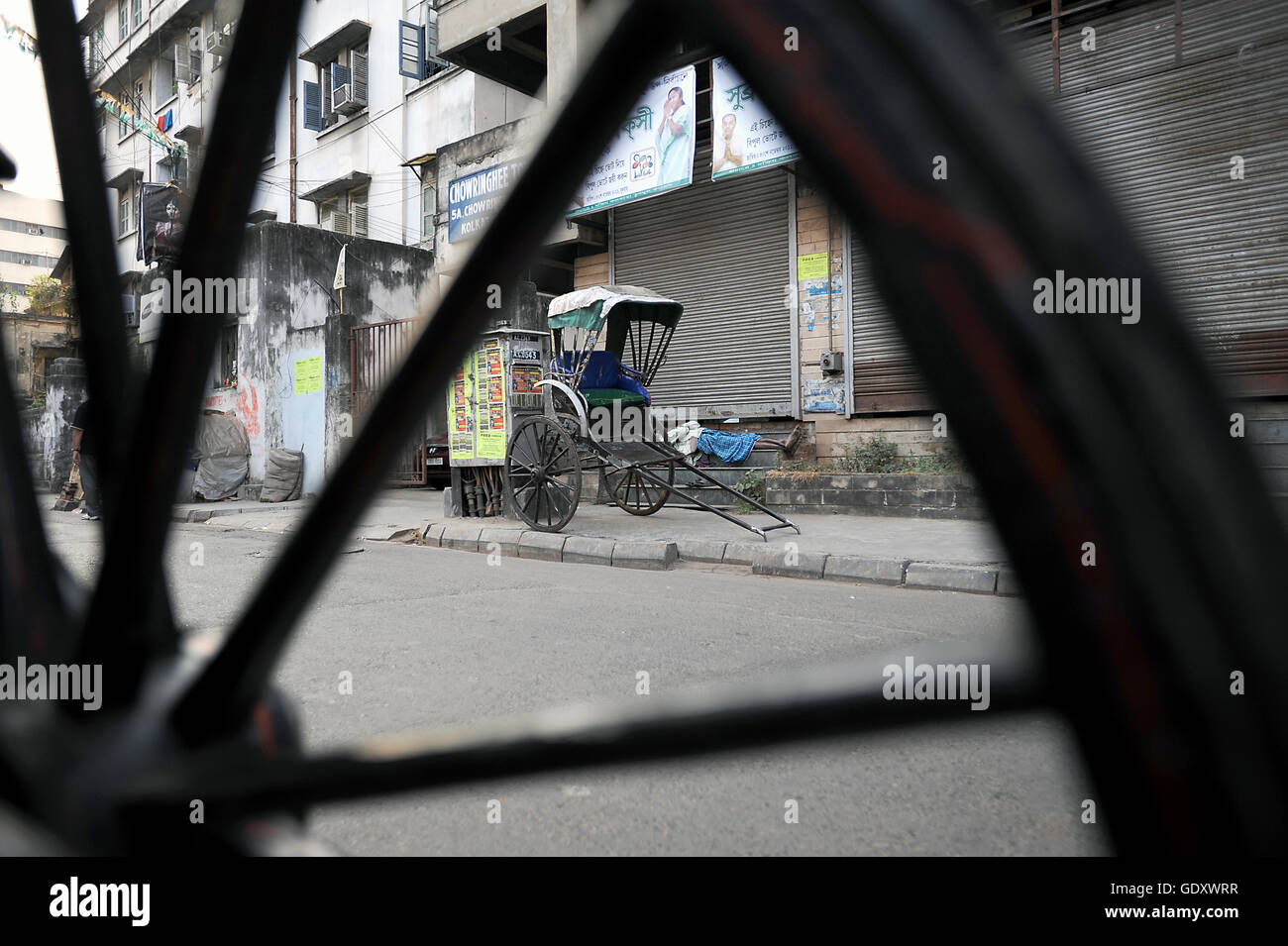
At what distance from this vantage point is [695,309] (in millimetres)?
10555

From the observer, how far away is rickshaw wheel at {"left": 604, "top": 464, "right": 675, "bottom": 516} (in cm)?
776

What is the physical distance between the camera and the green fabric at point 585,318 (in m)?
7.29

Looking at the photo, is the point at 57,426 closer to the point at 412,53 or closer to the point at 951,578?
the point at 412,53

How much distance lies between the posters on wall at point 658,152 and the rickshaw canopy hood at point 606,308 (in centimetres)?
253

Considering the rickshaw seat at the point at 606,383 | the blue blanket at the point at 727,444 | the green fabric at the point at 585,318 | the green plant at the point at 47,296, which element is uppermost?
the green fabric at the point at 585,318

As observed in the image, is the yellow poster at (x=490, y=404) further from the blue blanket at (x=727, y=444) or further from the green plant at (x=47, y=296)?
the green plant at (x=47, y=296)

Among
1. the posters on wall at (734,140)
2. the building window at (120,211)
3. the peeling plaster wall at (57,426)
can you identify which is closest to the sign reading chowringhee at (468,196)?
the posters on wall at (734,140)

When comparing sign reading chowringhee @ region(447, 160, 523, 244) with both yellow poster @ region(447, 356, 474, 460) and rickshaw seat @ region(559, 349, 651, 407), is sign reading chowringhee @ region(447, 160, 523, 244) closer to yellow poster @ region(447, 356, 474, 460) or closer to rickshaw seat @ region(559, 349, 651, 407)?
yellow poster @ region(447, 356, 474, 460)

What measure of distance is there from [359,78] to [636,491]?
13.7m

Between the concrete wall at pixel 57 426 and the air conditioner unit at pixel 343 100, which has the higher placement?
the air conditioner unit at pixel 343 100

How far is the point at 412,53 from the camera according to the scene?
15.9 m

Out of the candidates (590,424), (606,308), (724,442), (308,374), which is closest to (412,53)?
(308,374)

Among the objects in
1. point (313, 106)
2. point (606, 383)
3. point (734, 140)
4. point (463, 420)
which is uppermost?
point (313, 106)

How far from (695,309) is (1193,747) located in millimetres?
10552
